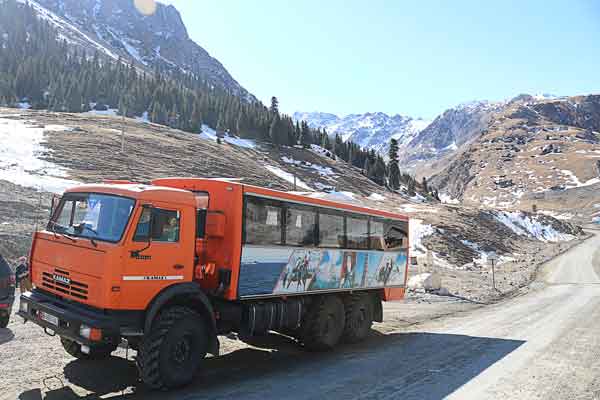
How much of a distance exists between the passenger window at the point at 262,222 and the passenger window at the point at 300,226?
0.31 metres

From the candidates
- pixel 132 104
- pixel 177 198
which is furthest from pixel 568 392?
pixel 132 104

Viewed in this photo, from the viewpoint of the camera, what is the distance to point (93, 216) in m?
7.79

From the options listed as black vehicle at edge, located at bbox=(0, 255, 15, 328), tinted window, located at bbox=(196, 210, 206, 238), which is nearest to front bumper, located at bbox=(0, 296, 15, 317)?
black vehicle at edge, located at bbox=(0, 255, 15, 328)

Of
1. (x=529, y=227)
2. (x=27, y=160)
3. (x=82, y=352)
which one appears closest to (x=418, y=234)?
(x=27, y=160)

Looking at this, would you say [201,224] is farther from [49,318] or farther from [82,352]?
[82,352]

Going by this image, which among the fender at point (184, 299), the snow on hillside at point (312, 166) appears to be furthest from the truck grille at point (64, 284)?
the snow on hillside at point (312, 166)

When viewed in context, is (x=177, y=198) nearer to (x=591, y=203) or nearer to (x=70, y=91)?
(x=70, y=91)

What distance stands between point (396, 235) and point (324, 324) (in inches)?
201

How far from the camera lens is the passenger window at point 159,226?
756 centimetres

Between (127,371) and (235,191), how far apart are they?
3962 millimetres

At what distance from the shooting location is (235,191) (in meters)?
8.96

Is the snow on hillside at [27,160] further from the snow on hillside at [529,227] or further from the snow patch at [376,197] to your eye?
the snow on hillside at [529,227]

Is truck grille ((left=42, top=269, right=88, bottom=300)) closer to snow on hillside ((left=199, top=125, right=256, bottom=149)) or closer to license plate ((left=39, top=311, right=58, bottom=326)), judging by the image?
license plate ((left=39, top=311, right=58, bottom=326))

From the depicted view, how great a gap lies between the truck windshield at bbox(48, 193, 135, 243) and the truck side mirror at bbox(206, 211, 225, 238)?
175 centimetres
